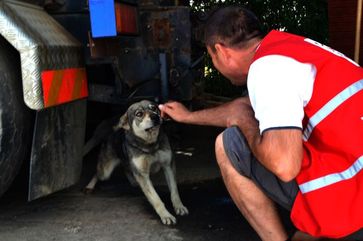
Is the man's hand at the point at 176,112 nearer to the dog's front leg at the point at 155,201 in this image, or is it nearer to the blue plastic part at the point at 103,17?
the blue plastic part at the point at 103,17

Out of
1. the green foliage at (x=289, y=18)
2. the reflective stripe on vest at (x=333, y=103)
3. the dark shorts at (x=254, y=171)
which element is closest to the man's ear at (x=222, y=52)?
the dark shorts at (x=254, y=171)

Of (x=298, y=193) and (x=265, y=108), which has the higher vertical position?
(x=265, y=108)

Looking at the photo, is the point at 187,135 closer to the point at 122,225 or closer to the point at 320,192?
the point at 122,225

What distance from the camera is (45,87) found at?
2.80 meters

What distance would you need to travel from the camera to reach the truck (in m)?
2.81

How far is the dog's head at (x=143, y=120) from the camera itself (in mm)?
3611

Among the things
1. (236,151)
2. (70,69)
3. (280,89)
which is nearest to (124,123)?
(70,69)

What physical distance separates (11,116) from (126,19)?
97 cm

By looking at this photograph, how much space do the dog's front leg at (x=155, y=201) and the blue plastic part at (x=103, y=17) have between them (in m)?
1.16

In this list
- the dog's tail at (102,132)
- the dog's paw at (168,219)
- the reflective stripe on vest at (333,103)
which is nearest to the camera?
the reflective stripe on vest at (333,103)

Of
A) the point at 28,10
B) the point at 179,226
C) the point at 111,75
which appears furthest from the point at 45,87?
the point at 179,226

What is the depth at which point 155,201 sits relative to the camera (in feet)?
11.9

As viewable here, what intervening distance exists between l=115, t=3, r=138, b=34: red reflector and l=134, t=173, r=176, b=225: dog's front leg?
3.47ft

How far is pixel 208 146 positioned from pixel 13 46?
3.02 m
